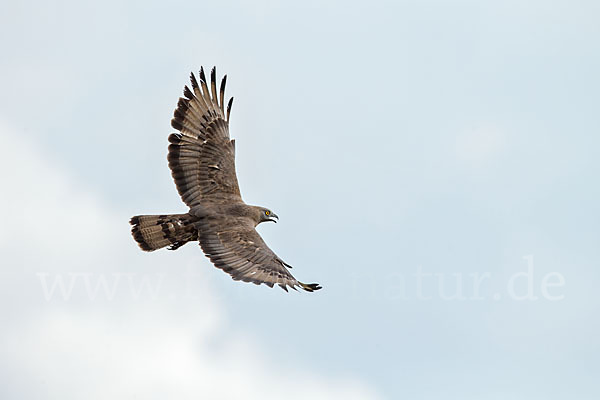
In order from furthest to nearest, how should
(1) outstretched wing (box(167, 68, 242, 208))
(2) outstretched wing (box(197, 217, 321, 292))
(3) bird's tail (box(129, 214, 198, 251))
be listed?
(1) outstretched wing (box(167, 68, 242, 208))
(3) bird's tail (box(129, 214, 198, 251))
(2) outstretched wing (box(197, 217, 321, 292))

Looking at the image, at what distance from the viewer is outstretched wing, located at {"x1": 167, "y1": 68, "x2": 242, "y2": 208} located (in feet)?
75.4

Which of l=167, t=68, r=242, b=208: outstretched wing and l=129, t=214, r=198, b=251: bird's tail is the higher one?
l=167, t=68, r=242, b=208: outstretched wing

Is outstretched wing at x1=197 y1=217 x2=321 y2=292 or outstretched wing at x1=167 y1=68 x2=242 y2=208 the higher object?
outstretched wing at x1=167 y1=68 x2=242 y2=208

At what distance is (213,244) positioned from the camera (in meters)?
21.6

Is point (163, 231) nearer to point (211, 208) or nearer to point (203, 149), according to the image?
point (211, 208)

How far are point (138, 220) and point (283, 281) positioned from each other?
3844 millimetres

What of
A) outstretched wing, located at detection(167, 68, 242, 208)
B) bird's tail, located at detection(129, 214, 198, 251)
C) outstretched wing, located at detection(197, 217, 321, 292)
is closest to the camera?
outstretched wing, located at detection(197, 217, 321, 292)

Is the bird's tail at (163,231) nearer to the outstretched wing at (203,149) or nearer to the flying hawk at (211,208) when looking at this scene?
the flying hawk at (211,208)

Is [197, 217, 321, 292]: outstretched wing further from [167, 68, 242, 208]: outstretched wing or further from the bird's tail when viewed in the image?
[167, 68, 242, 208]: outstretched wing

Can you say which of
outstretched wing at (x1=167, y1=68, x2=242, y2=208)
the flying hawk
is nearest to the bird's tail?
the flying hawk

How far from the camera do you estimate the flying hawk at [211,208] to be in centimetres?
2098

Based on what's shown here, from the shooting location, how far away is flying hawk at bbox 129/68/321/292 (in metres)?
21.0

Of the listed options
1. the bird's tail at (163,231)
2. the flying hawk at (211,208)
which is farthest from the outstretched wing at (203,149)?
the bird's tail at (163,231)

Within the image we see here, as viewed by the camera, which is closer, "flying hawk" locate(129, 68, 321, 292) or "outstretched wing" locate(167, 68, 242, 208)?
"flying hawk" locate(129, 68, 321, 292)
